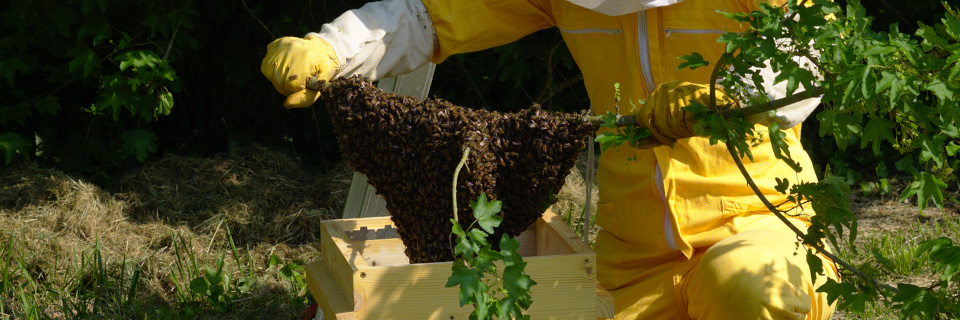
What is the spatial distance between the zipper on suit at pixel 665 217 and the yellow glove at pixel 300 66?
79 cm

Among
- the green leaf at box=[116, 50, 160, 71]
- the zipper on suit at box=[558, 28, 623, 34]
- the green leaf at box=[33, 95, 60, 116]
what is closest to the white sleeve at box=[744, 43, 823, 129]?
the zipper on suit at box=[558, 28, 623, 34]

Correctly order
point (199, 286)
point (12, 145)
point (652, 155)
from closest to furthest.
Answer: point (652, 155) → point (199, 286) → point (12, 145)

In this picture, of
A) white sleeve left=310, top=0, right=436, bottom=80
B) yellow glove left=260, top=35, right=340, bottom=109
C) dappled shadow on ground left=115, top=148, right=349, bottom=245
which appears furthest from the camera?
dappled shadow on ground left=115, top=148, right=349, bottom=245

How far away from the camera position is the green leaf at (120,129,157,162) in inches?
146

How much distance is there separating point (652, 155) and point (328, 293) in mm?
823

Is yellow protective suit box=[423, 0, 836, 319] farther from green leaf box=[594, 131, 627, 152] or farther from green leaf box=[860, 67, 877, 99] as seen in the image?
green leaf box=[860, 67, 877, 99]

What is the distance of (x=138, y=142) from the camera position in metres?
3.74

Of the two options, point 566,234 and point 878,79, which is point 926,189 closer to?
point 878,79

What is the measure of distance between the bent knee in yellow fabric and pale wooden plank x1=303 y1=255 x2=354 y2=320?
0.77 m

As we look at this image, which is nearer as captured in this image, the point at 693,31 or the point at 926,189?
the point at 926,189

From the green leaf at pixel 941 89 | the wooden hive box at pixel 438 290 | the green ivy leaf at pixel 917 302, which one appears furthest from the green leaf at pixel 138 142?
the green leaf at pixel 941 89

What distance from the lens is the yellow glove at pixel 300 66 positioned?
6.66 feet

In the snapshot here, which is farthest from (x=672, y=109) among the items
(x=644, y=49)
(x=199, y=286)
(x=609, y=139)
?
(x=199, y=286)

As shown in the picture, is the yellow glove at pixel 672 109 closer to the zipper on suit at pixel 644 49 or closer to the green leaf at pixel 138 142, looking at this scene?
the zipper on suit at pixel 644 49
